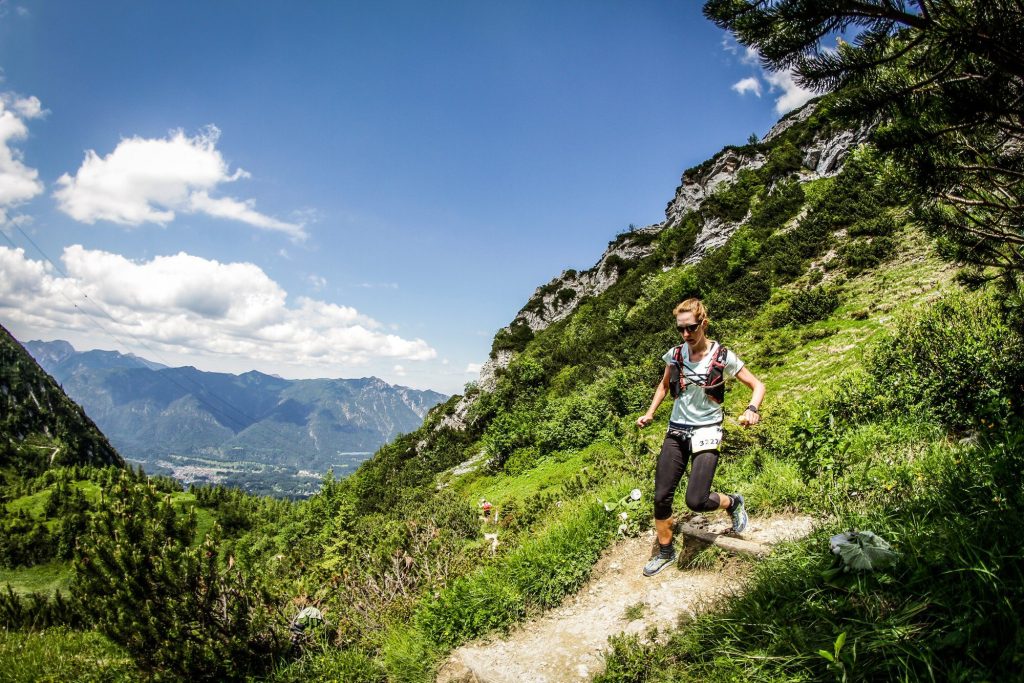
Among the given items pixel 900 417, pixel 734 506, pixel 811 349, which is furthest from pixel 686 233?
pixel 734 506

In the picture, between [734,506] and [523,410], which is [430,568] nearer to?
[734,506]

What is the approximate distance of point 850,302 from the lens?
1375 cm

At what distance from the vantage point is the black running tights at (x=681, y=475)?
170 inches

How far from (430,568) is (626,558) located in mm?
2533

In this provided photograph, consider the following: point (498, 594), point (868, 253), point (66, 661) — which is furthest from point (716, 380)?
point (868, 253)

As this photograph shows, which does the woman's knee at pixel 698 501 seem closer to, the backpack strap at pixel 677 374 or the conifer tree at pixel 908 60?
the backpack strap at pixel 677 374

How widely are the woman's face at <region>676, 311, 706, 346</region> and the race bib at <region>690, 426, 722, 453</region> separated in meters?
0.81

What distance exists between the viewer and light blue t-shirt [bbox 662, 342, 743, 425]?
4.32m

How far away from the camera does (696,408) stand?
4402mm

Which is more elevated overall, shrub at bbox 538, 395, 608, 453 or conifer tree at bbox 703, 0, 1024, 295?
conifer tree at bbox 703, 0, 1024, 295

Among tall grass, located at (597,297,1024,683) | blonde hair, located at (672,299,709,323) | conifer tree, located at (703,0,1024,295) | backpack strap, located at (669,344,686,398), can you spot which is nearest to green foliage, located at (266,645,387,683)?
tall grass, located at (597,297,1024,683)

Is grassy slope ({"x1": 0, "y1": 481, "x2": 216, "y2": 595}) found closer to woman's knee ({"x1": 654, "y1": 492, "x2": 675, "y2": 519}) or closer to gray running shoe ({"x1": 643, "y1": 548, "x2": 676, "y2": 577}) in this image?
gray running shoe ({"x1": 643, "y1": 548, "x2": 676, "y2": 577})

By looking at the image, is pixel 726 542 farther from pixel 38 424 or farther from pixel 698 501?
pixel 38 424

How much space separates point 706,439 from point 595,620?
6.98 feet
